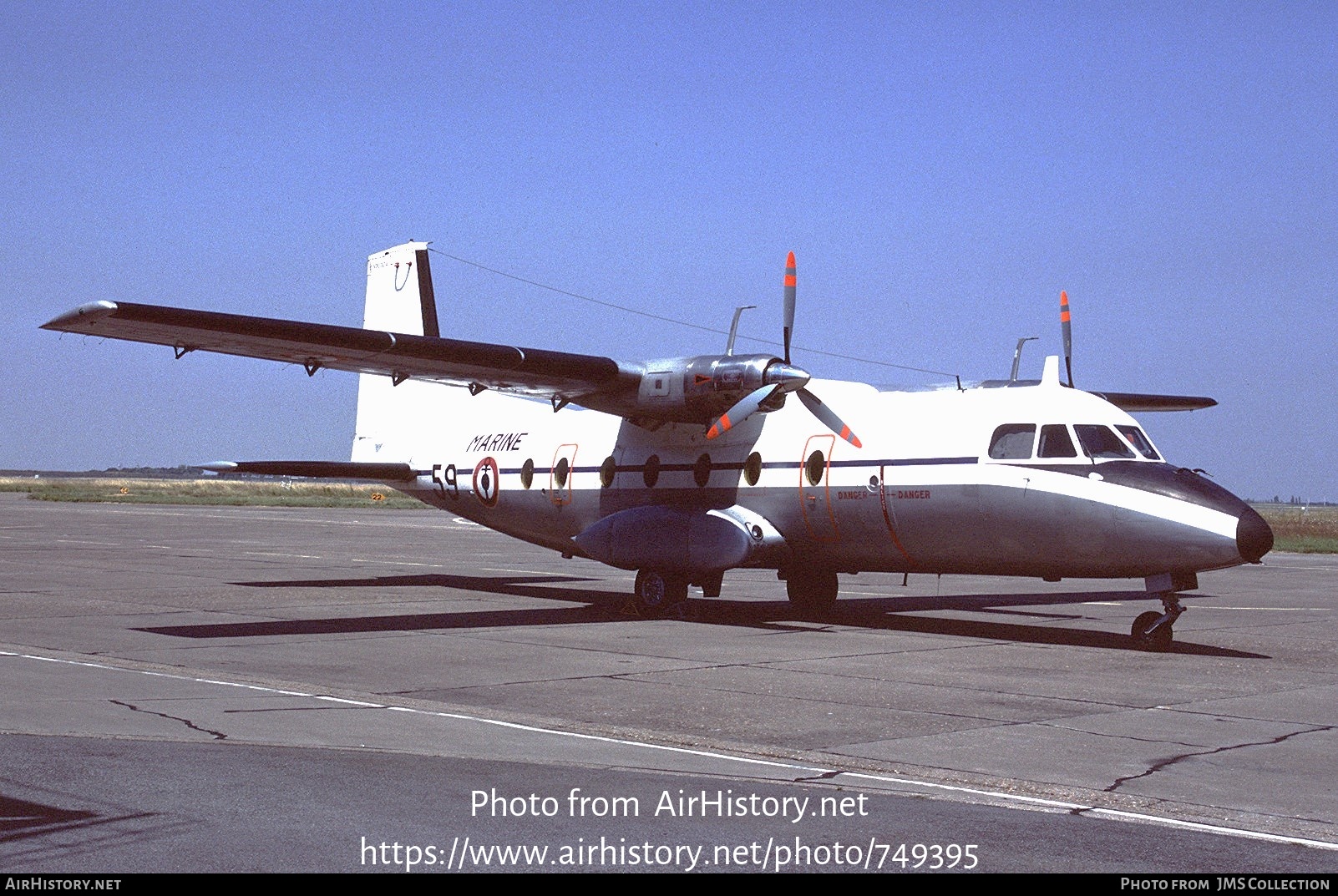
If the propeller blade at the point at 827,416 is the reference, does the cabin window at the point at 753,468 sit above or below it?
below

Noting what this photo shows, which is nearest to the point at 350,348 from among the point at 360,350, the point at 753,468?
the point at 360,350

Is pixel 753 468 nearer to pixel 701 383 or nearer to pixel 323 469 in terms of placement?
pixel 701 383

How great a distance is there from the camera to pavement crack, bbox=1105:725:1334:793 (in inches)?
348

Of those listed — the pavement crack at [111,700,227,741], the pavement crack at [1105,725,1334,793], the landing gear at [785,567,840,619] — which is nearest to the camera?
the pavement crack at [1105,725,1334,793]

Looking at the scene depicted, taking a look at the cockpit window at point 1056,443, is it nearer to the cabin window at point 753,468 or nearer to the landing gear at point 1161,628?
the landing gear at point 1161,628

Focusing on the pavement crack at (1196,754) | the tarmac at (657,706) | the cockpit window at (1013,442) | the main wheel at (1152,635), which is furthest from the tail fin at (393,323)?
the pavement crack at (1196,754)

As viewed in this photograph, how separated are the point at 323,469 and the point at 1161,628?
50.8 ft

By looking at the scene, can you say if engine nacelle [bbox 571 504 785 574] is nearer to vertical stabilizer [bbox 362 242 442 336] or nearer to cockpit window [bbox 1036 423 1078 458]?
cockpit window [bbox 1036 423 1078 458]

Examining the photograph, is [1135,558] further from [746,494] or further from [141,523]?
[141,523]

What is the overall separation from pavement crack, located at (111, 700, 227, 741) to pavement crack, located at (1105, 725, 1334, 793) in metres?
5.98

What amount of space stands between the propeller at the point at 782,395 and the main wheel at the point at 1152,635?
180 inches

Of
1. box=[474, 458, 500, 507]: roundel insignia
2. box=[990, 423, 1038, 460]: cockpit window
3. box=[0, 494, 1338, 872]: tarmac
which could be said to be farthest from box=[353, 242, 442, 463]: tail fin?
box=[990, 423, 1038, 460]: cockpit window

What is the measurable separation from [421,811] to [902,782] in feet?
10.1

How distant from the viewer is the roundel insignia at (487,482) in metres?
25.2
